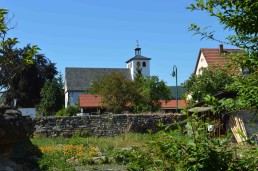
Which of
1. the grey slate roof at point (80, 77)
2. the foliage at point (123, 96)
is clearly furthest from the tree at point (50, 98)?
the grey slate roof at point (80, 77)

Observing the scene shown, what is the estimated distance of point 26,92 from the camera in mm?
46375

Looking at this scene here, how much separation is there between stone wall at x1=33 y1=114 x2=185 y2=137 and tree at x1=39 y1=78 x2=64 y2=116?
916 inches

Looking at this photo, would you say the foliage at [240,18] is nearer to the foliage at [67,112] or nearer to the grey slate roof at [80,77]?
the foliage at [67,112]

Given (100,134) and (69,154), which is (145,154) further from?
(100,134)

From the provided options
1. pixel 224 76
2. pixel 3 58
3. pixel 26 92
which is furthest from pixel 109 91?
pixel 224 76

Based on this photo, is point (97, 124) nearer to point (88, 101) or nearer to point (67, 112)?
point (67, 112)

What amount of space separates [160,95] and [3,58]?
132ft

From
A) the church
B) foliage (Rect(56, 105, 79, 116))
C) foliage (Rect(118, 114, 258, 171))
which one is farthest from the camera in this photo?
the church

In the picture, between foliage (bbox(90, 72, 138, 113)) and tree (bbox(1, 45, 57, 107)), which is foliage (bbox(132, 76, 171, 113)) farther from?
tree (bbox(1, 45, 57, 107))

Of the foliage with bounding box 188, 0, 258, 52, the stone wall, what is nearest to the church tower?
the stone wall

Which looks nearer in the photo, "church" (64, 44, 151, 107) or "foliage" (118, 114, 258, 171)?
"foliage" (118, 114, 258, 171)

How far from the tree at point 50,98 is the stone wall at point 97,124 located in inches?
916

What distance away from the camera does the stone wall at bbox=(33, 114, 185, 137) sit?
2177 centimetres

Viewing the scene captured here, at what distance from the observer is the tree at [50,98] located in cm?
4500
